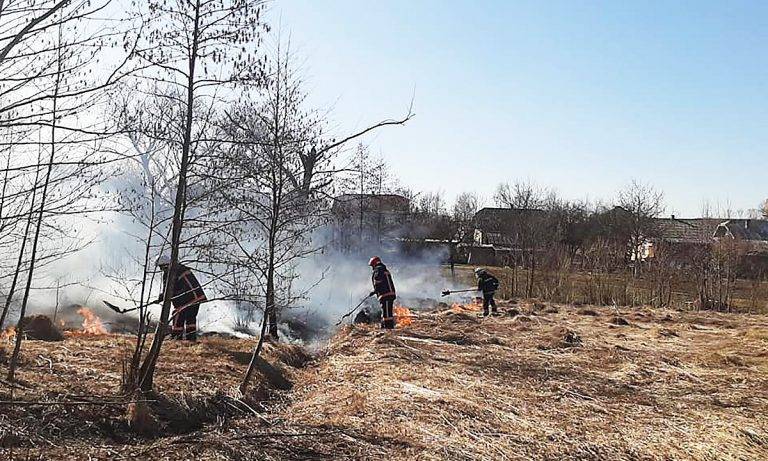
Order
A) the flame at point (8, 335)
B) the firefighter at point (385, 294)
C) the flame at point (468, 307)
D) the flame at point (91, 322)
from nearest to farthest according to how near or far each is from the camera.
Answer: the flame at point (8, 335) < the flame at point (91, 322) < the firefighter at point (385, 294) < the flame at point (468, 307)

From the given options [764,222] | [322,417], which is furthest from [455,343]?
[764,222]

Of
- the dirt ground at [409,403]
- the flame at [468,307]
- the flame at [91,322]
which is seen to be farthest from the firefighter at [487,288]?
the flame at [91,322]

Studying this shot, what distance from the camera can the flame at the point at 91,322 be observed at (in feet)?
46.4

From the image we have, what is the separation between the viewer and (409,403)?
7.35 m

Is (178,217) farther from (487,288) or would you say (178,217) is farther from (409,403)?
(487,288)

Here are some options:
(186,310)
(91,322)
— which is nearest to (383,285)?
(186,310)

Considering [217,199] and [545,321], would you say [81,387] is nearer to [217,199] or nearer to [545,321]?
[217,199]

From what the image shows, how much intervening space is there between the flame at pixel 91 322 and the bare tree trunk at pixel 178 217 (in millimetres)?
7864

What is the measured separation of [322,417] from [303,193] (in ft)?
10.9

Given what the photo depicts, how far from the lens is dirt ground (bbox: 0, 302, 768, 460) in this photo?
572 cm

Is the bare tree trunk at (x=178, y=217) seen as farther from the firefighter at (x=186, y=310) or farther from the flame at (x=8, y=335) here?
the flame at (x=8, y=335)

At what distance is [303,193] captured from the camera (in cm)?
905

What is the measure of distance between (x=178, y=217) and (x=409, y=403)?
322 centimetres

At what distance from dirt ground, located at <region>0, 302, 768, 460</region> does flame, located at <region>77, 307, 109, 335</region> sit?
137 inches
